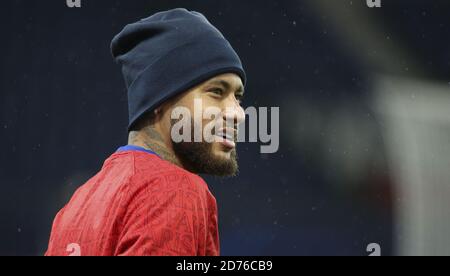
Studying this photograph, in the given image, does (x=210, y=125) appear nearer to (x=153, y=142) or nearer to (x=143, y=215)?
(x=153, y=142)

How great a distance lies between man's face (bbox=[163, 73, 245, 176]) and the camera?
1.39m

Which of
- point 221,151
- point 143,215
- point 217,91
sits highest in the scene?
point 217,91

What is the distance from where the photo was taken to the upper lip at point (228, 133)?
1399mm

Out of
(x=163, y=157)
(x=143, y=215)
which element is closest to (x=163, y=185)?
(x=143, y=215)

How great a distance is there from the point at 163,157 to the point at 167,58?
0.82 feet

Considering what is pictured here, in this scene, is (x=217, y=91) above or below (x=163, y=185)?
above

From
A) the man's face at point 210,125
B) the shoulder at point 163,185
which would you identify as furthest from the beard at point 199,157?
the shoulder at point 163,185

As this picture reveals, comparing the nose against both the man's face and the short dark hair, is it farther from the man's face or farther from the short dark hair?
the short dark hair

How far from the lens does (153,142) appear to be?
4.65ft
